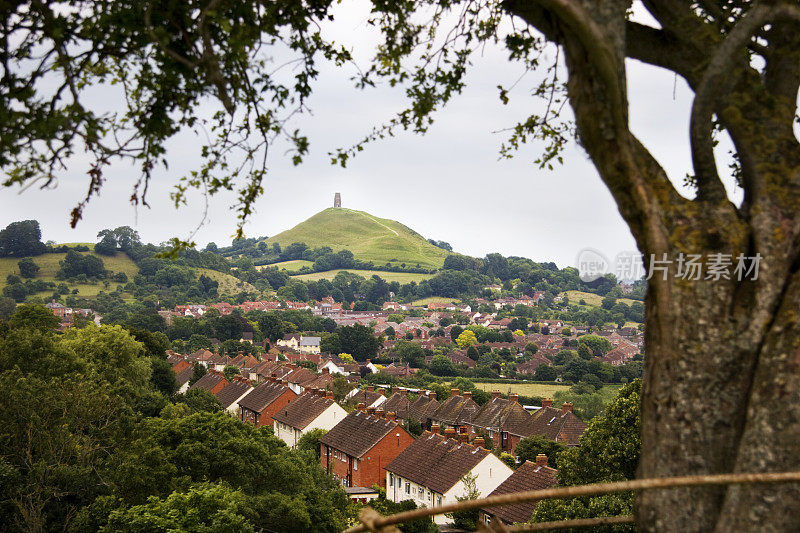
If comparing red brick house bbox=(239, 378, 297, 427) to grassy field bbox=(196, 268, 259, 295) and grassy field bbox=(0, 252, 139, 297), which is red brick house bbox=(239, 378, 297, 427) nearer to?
grassy field bbox=(0, 252, 139, 297)

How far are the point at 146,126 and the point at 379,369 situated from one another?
87.3 metres

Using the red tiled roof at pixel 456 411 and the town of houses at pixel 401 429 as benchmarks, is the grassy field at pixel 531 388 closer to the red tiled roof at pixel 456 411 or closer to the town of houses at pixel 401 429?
the town of houses at pixel 401 429

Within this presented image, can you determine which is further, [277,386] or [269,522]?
[277,386]

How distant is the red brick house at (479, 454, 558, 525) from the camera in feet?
74.6

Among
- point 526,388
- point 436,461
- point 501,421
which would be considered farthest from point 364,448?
point 526,388

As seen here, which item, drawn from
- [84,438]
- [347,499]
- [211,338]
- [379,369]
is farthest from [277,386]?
[211,338]

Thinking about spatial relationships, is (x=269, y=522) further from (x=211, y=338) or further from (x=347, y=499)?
(x=211, y=338)

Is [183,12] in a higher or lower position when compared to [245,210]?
higher

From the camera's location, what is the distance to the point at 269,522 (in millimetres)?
18547

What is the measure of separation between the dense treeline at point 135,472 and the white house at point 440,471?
21.1 feet

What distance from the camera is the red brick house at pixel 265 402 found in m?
46.8

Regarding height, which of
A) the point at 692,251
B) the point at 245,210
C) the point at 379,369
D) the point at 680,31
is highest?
the point at 680,31

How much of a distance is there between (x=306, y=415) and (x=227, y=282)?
130061 mm

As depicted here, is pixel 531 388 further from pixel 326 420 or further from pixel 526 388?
pixel 326 420
